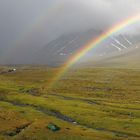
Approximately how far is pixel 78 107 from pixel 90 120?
24.5 meters

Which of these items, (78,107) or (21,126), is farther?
(78,107)

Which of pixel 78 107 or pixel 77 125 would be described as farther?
pixel 78 107

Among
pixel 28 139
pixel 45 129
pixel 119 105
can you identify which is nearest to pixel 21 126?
pixel 45 129

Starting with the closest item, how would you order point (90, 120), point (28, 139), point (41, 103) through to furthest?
point (28, 139), point (90, 120), point (41, 103)

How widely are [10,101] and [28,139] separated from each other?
64065mm

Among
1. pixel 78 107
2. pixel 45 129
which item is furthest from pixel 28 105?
pixel 45 129

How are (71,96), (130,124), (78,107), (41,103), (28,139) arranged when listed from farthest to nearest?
1. (71,96)
2. (41,103)
3. (78,107)
4. (130,124)
5. (28,139)

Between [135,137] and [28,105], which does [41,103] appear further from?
[135,137]

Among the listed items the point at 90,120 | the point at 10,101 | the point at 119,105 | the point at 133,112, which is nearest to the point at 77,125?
the point at 90,120

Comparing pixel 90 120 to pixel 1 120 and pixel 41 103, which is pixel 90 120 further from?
pixel 41 103

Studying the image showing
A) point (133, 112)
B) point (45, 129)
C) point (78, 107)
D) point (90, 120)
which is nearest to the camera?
point (45, 129)

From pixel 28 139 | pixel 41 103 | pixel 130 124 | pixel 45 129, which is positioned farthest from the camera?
pixel 41 103

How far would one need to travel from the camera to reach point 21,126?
88438 millimetres

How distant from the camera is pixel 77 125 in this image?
300 feet
